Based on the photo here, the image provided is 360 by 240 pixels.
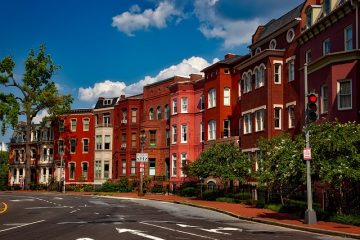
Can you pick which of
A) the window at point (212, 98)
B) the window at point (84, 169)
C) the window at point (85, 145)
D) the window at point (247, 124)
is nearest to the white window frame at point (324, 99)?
A: the window at point (247, 124)

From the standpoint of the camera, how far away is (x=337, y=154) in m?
21.8

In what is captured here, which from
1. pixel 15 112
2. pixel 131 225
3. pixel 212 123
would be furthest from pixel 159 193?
pixel 131 225

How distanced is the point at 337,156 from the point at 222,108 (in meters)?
28.5

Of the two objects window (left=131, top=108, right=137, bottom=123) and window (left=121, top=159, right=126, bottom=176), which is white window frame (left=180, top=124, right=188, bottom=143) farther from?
window (left=121, top=159, right=126, bottom=176)

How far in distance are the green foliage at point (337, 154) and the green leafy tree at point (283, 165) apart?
41.3 inches

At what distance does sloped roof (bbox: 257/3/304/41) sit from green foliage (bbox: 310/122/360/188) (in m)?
19.3

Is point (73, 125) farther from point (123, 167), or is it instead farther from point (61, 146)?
point (123, 167)

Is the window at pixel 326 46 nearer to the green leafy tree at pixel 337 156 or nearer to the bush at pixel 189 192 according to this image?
the green leafy tree at pixel 337 156

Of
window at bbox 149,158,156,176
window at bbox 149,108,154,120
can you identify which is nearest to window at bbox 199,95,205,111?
window at bbox 149,158,156,176

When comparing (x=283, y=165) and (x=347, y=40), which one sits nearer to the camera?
(x=283, y=165)

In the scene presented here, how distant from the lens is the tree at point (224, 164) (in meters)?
37.8

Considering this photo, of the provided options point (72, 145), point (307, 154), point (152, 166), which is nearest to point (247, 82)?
point (152, 166)

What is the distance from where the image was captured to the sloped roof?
40.6 metres

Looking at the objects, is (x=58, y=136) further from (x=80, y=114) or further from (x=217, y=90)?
(x=217, y=90)
